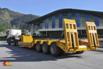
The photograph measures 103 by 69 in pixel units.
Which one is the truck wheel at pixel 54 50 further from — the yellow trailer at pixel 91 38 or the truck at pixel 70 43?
the yellow trailer at pixel 91 38

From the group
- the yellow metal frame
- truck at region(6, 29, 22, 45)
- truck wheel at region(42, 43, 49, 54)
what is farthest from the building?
the yellow metal frame

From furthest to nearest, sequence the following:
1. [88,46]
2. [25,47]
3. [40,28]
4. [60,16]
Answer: [40,28]
[60,16]
[25,47]
[88,46]

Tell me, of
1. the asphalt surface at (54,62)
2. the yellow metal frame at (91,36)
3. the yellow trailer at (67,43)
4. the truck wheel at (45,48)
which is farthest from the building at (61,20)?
the asphalt surface at (54,62)

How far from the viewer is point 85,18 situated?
71438 millimetres

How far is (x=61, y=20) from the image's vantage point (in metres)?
79.1

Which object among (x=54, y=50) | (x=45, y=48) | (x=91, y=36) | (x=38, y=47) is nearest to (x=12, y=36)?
(x=38, y=47)

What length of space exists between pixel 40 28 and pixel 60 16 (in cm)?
1186

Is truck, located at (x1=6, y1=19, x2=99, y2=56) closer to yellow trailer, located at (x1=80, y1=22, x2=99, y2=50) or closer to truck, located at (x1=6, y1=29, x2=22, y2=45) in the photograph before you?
yellow trailer, located at (x1=80, y1=22, x2=99, y2=50)

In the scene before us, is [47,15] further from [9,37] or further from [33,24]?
[9,37]

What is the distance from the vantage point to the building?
67562mm

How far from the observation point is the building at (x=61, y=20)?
67562 millimetres

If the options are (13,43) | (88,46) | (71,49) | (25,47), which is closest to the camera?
(71,49)

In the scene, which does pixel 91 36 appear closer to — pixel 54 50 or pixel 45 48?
pixel 54 50

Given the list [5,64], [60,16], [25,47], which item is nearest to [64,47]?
[5,64]
